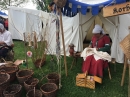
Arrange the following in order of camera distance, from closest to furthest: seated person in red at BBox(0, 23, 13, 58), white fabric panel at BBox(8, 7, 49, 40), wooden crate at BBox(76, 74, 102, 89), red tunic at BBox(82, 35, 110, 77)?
wooden crate at BBox(76, 74, 102, 89) < red tunic at BBox(82, 35, 110, 77) < seated person in red at BBox(0, 23, 13, 58) < white fabric panel at BBox(8, 7, 49, 40)

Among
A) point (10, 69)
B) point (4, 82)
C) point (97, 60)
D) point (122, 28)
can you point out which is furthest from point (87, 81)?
point (122, 28)

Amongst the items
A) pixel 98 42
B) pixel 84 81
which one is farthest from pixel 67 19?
pixel 84 81

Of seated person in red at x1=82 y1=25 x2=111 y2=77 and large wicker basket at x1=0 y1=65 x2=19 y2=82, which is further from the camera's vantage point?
large wicker basket at x1=0 y1=65 x2=19 y2=82

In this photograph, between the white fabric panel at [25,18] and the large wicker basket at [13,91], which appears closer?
the large wicker basket at [13,91]

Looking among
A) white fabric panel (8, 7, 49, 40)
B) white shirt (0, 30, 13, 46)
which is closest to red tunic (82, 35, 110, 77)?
white shirt (0, 30, 13, 46)

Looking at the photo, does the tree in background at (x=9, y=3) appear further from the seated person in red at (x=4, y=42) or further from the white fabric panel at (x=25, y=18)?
the seated person in red at (x=4, y=42)

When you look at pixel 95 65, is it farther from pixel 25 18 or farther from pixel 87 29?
pixel 25 18

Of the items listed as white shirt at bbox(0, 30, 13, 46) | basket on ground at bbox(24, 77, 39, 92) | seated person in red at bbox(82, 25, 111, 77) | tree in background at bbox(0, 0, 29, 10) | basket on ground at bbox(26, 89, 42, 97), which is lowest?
basket on ground at bbox(26, 89, 42, 97)

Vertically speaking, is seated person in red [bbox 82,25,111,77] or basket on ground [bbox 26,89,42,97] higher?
seated person in red [bbox 82,25,111,77]

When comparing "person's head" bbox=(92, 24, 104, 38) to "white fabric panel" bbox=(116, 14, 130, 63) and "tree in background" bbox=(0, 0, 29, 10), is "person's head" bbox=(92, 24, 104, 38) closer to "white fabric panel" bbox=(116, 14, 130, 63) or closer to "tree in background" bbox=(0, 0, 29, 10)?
"white fabric panel" bbox=(116, 14, 130, 63)

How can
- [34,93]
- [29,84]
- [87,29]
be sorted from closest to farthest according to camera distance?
1. [34,93]
2. [29,84]
3. [87,29]

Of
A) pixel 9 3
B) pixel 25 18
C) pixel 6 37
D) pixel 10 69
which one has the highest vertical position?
pixel 9 3

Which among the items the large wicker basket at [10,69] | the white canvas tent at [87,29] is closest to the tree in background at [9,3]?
the white canvas tent at [87,29]

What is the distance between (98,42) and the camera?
346cm
